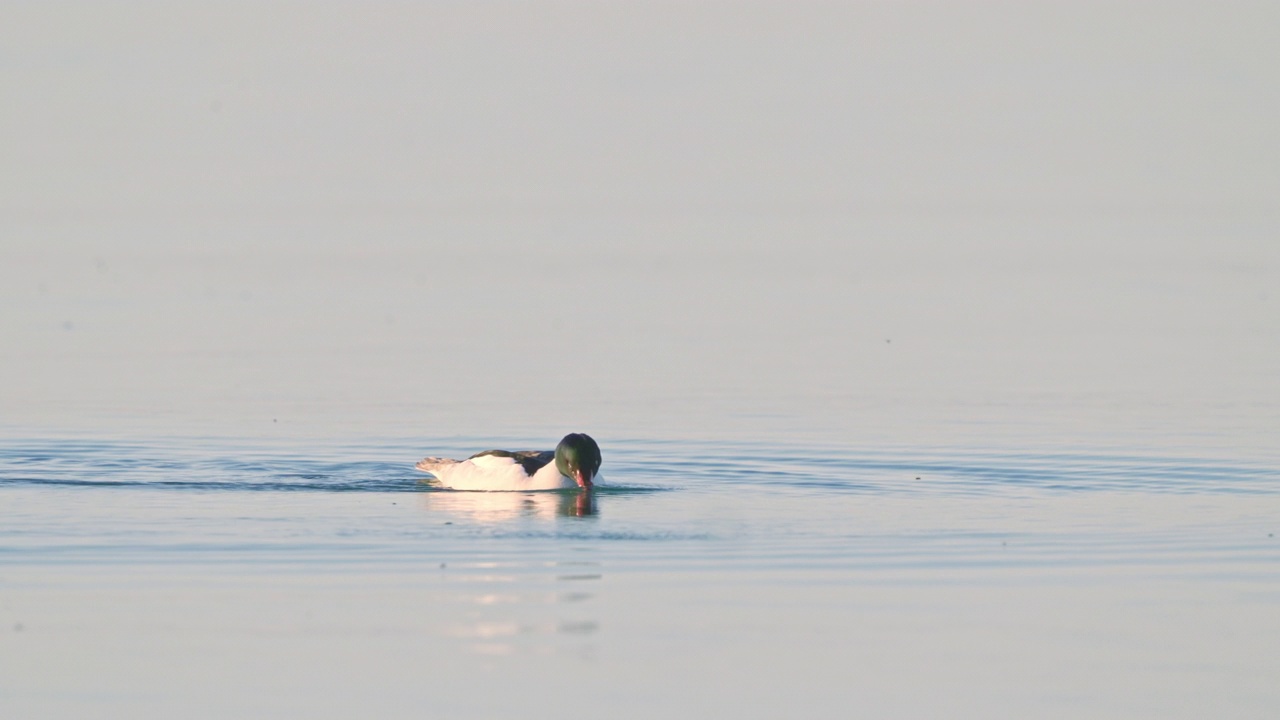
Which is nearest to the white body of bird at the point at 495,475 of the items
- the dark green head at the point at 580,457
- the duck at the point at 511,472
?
the duck at the point at 511,472

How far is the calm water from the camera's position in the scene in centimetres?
1174

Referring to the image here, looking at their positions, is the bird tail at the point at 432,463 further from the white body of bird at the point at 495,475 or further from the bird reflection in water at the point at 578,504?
the bird reflection in water at the point at 578,504

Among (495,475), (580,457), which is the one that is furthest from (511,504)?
(495,475)

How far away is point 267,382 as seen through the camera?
26.2 m

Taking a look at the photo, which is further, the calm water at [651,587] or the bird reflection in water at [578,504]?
the bird reflection in water at [578,504]

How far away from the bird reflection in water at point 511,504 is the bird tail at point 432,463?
1.48 feet

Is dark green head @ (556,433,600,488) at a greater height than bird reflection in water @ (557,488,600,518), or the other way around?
dark green head @ (556,433,600,488)

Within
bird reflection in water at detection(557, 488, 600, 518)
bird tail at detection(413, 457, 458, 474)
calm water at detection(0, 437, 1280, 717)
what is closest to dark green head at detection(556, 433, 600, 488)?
bird reflection in water at detection(557, 488, 600, 518)

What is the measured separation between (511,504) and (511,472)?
80cm

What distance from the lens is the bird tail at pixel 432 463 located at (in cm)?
1995

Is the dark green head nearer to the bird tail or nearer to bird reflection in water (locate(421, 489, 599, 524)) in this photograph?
bird reflection in water (locate(421, 489, 599, 524))

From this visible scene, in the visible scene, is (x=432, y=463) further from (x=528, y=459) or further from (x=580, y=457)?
(x=580, y=457)

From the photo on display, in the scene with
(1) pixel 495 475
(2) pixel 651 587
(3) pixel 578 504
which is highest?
(1) pixel 495 475

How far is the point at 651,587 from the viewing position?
1439cm
